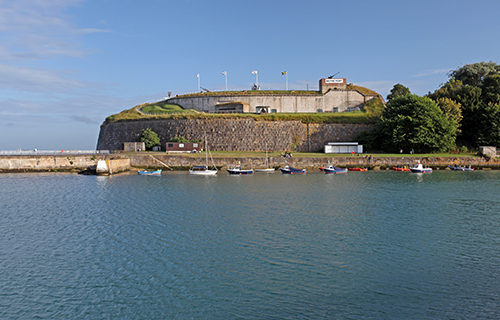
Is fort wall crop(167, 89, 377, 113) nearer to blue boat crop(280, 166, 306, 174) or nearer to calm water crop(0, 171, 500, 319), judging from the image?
blue boat crop(280, 166, 306, 174)

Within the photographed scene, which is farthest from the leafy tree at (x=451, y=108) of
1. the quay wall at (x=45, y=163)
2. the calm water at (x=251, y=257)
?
the quay wall at (x=45, y=163)

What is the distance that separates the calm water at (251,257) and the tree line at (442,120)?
2509 centimetres

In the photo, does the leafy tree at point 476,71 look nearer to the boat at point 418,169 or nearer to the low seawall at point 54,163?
the boat at point 418,169

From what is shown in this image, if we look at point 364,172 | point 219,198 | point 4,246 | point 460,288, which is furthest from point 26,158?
point 460,288

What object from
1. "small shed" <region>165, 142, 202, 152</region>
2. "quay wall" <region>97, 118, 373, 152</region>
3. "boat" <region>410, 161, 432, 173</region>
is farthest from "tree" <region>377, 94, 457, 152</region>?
"small shed" <region>165, 142, 202, 152</region>

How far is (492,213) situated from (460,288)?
13.5 m

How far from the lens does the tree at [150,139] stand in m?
56.6

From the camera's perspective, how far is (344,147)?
54250mm

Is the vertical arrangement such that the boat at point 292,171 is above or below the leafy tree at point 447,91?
below

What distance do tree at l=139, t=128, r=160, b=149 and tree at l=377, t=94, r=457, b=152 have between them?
35.3 meters

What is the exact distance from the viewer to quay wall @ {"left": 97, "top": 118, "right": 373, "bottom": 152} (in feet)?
189

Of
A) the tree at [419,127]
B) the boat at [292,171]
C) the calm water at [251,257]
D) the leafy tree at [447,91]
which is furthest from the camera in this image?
the leafy tree at [447,91]

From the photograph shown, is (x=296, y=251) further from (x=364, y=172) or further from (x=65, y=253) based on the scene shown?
(x=364, y=172)

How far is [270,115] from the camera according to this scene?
5972 cm
